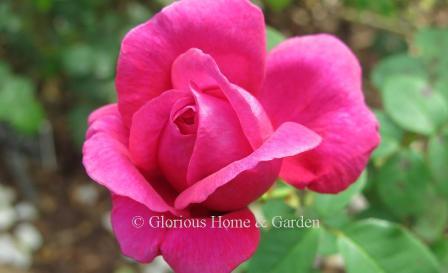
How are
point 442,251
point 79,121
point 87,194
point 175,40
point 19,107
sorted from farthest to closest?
1. point 87,194
2. point 79,121
3. point 19,107
4. point 442,251
5. point 175,40

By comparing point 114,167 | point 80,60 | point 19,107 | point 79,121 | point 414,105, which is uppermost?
point 114,167

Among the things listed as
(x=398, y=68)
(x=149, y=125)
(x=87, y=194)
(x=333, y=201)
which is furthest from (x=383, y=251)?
(x=87, y=194)

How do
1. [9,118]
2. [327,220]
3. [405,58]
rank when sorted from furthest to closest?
[9,118] < [405,58] < [327,220]

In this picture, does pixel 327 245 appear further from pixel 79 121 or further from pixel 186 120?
pixel 79 121

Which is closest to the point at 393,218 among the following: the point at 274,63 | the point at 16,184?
the point at 274,63

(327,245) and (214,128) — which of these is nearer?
(214,128)

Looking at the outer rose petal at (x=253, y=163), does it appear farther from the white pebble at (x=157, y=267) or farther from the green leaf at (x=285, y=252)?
the white pebble at (x=157, y=267)

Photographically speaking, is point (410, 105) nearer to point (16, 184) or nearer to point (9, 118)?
point (9, 118)

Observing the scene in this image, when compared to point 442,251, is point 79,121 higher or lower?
lower
